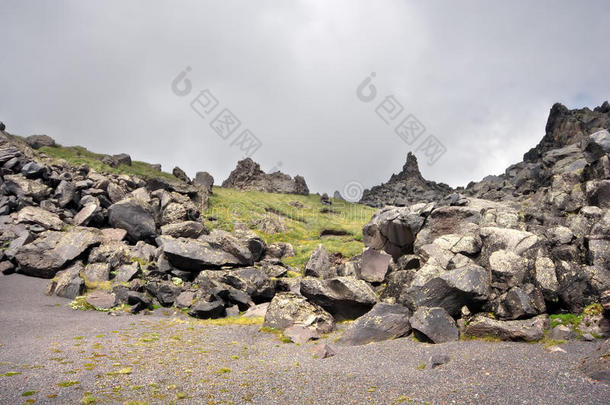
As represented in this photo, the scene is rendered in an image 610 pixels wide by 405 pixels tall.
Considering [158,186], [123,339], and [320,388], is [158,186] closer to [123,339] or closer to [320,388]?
[123,339]

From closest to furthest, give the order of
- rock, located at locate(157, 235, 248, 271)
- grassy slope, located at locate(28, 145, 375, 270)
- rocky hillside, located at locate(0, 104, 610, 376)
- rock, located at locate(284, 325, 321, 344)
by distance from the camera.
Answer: rocky hillside, located at locate(0, 104, 610, 376), rock, located at locate(284, 325, 321, 344), rock, located at locate(157, 235, 248, 271), grassy slope, located at locate(28, 145, 375, 270)

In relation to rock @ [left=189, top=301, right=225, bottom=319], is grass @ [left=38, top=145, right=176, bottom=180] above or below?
above

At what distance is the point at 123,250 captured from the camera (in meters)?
35.5

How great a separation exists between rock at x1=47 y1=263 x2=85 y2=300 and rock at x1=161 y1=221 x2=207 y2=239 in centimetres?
1514

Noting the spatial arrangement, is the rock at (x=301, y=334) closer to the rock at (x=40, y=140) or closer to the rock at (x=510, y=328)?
the rock at (x=510, y=328)

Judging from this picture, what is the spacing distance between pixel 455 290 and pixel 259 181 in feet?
447

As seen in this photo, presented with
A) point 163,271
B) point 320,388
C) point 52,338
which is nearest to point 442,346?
point 320,388

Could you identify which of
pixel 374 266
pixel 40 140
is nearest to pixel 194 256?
pixel 374 266

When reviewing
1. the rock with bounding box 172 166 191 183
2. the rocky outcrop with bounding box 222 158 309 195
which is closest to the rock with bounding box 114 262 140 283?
the rock with bounding box 172 166 191 183

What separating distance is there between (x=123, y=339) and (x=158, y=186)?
155ft

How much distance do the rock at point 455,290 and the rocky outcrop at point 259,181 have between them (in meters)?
130

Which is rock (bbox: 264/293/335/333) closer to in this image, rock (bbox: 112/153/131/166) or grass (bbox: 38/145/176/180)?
grass (bbox: 38/145/176/180)

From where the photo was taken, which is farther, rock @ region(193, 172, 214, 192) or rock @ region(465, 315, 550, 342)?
rock @ region(193, 172, 214, 192)

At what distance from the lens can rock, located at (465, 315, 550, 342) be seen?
16.5 metres
